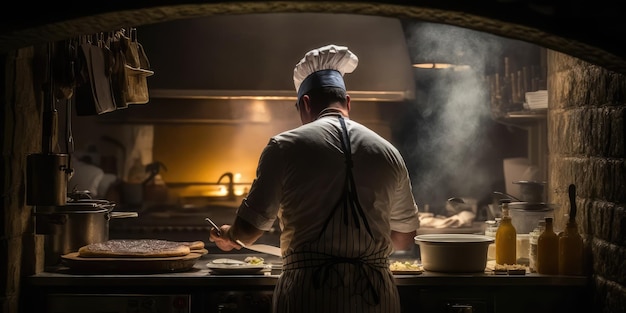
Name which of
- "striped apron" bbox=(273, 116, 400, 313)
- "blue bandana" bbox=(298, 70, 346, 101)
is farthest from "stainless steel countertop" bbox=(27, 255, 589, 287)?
"blue bandana" bbox=(298, 70, 346, 101)

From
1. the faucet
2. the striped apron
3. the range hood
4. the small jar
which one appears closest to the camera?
the striped apron

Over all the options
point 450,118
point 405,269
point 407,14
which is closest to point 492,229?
point 405,269

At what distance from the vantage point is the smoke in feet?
21.6

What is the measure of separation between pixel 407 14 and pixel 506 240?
5.47 ft

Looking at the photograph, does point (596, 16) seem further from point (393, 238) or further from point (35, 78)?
point (35, 78)

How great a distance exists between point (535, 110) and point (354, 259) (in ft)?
8.69

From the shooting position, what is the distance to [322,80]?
4305mm

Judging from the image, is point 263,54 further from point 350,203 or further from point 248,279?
point 350,203

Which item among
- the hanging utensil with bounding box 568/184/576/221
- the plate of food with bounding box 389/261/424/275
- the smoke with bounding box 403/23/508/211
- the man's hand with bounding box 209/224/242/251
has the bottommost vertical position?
the plate of food with bounding box 389/261/424/275

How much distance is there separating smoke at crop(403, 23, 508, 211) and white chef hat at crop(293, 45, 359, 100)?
2197mm

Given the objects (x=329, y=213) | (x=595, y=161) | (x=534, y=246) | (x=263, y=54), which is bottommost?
(x=534, y=246)

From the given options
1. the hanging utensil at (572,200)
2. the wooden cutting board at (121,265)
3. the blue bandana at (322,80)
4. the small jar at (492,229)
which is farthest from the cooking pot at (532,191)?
the wooden cutting board at (121,265)

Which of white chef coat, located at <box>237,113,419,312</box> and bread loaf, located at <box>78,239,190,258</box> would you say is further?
bread loaf, located at <box>78,239,190,258</box>

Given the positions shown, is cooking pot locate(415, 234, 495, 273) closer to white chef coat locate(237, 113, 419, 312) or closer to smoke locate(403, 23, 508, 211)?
white chef coat locate(237, 113, 419, 312)
